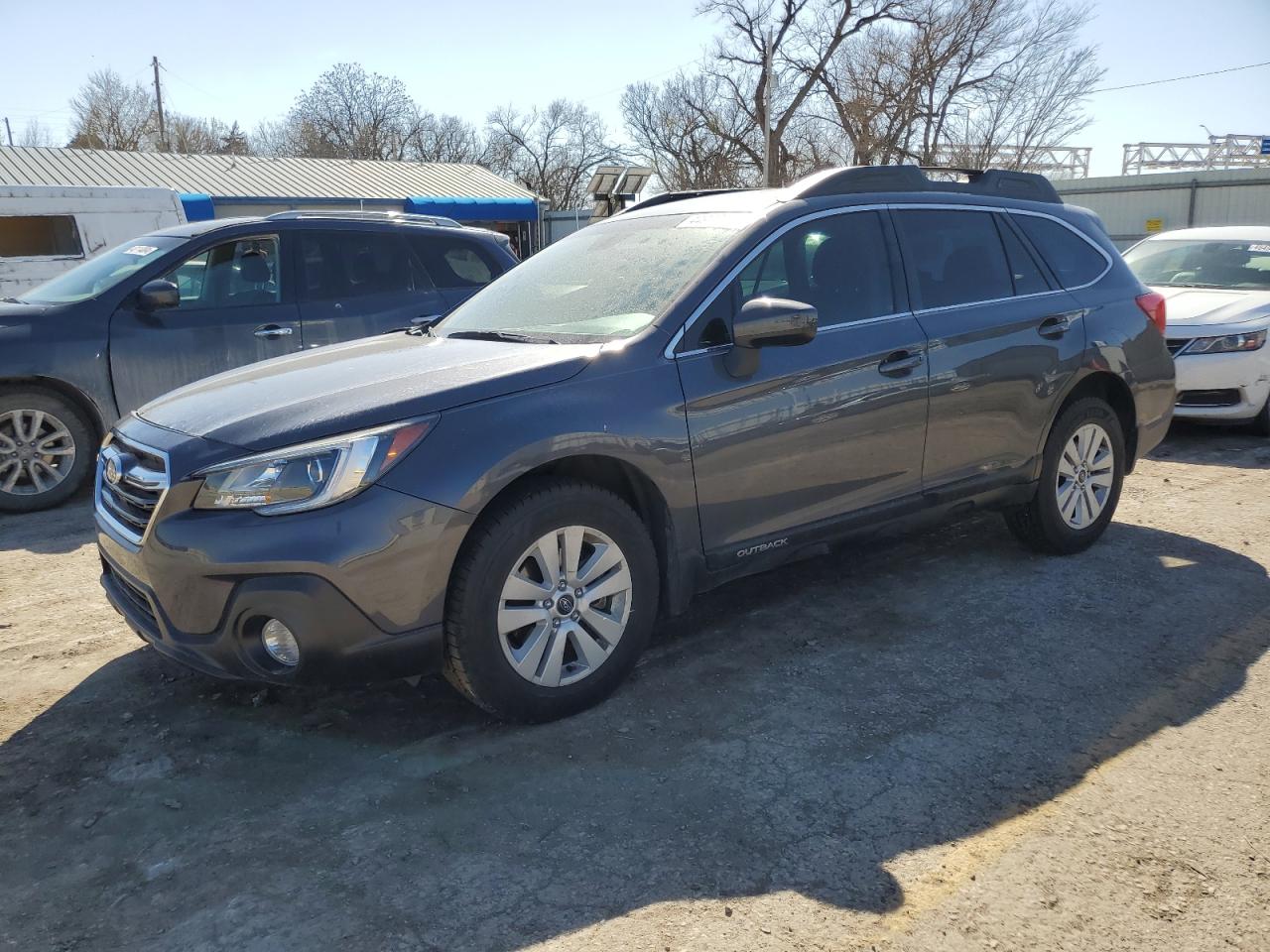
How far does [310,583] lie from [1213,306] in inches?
319

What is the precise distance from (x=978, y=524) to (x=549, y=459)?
11.1ft

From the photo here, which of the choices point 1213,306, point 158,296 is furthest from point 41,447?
point 1213,306

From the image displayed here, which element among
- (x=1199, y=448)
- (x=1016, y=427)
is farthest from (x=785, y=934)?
(x=1199, y=448)

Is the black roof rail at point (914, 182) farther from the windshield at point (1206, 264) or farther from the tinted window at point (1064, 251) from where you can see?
the windshield at point (1206, 264)

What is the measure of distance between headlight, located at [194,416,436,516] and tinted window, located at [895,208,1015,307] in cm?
253

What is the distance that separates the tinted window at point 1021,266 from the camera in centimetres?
483

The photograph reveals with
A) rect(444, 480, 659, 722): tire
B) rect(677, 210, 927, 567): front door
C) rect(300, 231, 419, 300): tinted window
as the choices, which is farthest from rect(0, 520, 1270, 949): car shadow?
rect(300, 231, 419, 300): tinted window

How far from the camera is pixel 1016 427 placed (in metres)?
4.70

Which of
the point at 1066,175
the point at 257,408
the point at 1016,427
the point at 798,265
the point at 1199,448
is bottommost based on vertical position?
the point at 1199,448

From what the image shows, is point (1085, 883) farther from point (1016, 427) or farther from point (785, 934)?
point (1016, 427)

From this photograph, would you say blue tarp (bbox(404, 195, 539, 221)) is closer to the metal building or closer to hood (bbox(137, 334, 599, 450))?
the metal building

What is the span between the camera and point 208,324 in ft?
22.5

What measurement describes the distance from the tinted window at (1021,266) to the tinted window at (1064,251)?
0.09 meters

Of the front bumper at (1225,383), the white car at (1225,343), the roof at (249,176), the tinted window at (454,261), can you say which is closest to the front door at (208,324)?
the tinted window at (454,261)
